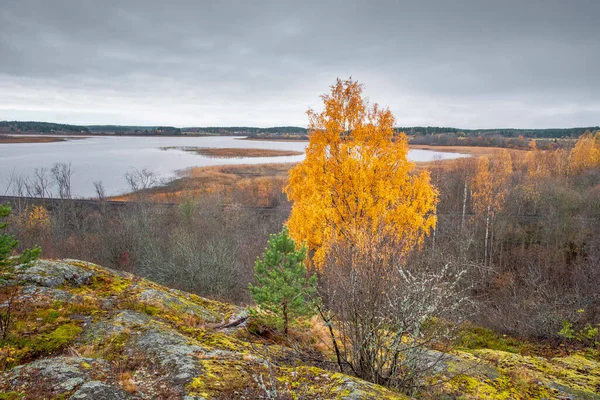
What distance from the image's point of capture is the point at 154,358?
4102mm

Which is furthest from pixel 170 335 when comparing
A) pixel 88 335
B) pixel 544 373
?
pixel 544 373

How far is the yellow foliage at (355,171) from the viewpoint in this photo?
10984mm

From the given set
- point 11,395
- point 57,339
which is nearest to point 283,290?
point 57,339

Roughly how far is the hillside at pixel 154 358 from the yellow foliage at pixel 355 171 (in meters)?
4.45

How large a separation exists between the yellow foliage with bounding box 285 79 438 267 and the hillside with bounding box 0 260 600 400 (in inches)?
175

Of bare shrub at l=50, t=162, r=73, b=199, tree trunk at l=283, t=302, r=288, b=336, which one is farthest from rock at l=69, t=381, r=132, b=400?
bare shrub at l=50, t=162, r=73, b=199

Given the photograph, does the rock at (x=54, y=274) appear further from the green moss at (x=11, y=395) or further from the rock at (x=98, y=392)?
the rock at (x=98, y=392)

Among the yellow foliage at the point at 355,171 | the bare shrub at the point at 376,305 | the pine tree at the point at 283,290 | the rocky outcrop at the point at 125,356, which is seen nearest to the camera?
the rocky outcrop at the point at 125,356

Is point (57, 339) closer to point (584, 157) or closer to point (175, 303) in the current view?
point (175, 303)

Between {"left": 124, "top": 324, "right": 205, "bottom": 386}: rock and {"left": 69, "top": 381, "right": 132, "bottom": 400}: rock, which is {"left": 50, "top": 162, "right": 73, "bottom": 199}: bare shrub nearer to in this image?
{"left": 124, "top": 324, "right": 205, "bottom": 386}: rock

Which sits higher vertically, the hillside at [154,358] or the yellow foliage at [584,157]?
the yellow foliage at [584,157]

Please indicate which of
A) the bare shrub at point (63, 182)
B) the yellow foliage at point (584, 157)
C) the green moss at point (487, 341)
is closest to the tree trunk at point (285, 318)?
the green moss at point (487, 341)

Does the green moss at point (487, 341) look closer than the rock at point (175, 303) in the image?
No

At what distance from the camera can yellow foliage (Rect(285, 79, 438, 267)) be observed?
10984 millimetres
